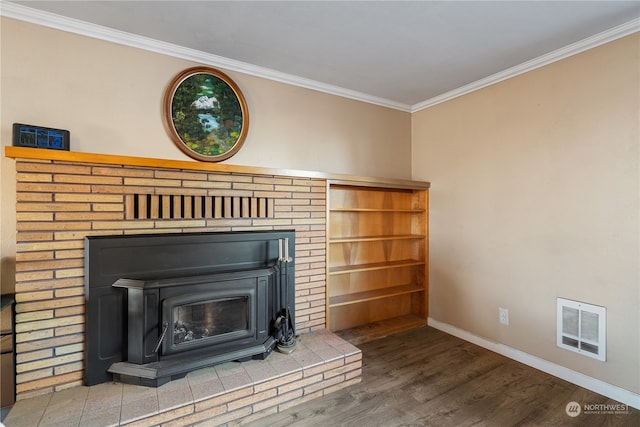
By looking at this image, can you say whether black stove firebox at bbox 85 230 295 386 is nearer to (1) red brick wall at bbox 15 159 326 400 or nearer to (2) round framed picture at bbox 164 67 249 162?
Result: (1) red brick wall at bbox 15 159 326 400

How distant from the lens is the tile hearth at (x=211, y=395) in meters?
1.54

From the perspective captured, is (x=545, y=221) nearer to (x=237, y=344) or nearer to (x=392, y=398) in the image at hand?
(x=392, y=398)

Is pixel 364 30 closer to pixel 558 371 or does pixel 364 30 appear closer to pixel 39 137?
pixel 39 137

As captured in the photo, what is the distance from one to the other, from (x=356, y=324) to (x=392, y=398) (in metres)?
1.08

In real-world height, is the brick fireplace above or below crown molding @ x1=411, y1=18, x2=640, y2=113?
below

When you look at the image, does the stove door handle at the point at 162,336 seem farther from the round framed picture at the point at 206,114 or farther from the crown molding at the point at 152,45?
the crown molding at the point at 152,45

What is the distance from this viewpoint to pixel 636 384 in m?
1.93

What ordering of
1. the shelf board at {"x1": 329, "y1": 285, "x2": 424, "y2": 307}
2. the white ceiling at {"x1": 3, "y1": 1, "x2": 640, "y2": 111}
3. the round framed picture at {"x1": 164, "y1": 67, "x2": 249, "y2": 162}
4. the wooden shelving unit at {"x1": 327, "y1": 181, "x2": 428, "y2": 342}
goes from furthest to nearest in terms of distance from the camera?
1. the wooden shelving unit at {"x1": 327, "y1": 181, "x2": 428, "y2": 342}
2. the shelf board at {"x1": 329, "y1": 285, "x2": 424, "y2": 307}
3. the round framed picture at {"x1": 164, "y1": 67, "x2": 249, "y2": 162}
4. the white ceiling at {"x1": 3, "y1": 1, "x2": 640, "y2": 111}

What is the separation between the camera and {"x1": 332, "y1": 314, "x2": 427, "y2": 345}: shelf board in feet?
9.39

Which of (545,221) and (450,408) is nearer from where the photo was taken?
(450,408)

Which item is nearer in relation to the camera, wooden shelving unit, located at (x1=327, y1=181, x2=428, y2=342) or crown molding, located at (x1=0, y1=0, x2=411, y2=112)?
crown molding, located at (x1=0, y1=0, x2=411, y2=112)

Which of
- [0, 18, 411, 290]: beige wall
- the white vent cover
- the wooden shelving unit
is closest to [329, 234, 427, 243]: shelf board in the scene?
the wooden shelving unit

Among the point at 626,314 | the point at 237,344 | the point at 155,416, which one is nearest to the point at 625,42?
the point at 626,314

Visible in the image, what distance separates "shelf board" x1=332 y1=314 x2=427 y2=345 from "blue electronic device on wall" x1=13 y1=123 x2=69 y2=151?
2656mm
